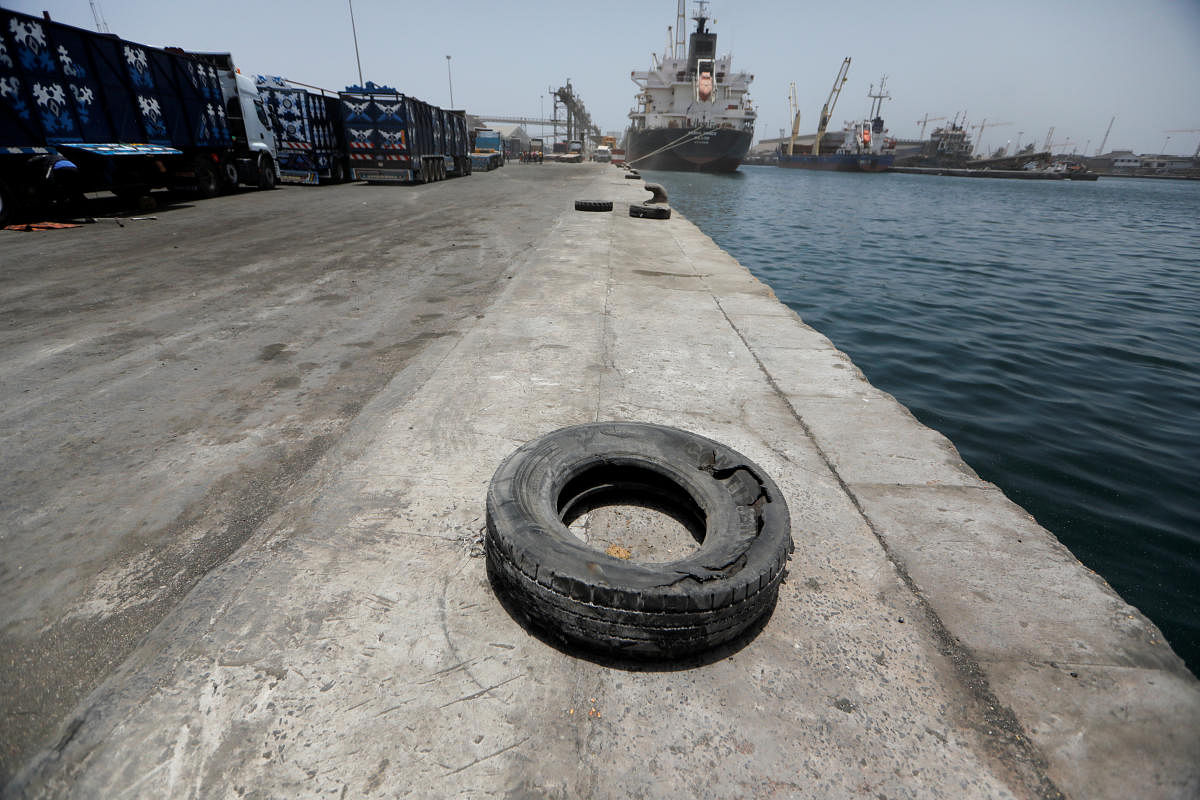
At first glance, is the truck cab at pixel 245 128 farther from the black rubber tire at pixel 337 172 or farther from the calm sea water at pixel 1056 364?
the calm sea water at pixel 1056 364

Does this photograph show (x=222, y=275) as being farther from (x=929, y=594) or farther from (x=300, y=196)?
(x=300, y=196)

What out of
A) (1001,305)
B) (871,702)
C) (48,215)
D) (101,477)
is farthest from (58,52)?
(1001,305)

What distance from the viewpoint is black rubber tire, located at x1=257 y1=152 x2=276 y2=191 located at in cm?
1727

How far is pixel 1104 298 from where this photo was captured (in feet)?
32.8

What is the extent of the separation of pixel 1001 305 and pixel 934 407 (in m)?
5.68

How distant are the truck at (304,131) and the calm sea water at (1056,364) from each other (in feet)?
52.0

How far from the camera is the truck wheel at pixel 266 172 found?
1727cm

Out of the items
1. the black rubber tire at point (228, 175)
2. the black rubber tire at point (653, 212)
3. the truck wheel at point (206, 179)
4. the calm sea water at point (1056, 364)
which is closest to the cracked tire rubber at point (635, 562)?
the calm sea water at point (1056, 364)

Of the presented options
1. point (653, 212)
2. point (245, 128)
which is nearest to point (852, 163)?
point (653, 212)

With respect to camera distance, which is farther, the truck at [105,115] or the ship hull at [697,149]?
the ship hull at [697,149]

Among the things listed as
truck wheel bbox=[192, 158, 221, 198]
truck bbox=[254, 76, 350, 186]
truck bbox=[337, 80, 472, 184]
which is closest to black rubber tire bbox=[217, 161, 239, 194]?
truck wheel bbox=[192, 158, 221, 198]

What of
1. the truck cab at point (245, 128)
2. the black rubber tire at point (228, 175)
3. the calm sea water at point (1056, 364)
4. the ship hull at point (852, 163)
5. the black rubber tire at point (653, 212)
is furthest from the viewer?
the ship hull at point (852, 163)

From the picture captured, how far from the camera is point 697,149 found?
54.8m

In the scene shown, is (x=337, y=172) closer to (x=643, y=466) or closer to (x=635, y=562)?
(x=643, y=466)
